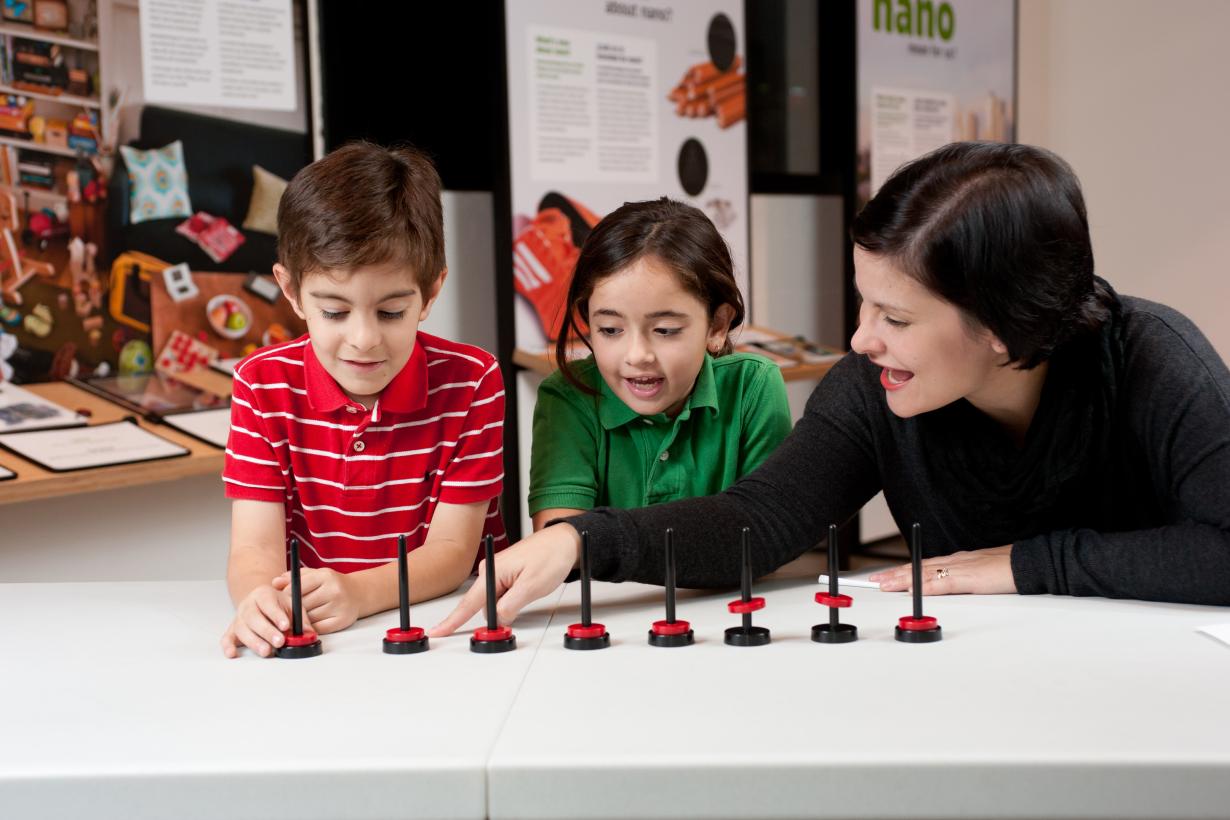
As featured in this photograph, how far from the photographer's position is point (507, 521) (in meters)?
3.67

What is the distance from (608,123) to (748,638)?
8.73ft

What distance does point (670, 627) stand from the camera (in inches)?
48.9

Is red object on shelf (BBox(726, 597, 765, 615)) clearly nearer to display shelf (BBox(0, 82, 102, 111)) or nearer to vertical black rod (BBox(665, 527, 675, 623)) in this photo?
vertical black rod (BBox(665, 527, 675, 623))

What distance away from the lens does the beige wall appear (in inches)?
207

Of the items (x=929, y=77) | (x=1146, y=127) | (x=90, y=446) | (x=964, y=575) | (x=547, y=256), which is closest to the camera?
(x=964, y=575)

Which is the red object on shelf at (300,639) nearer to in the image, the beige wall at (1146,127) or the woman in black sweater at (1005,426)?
the woman in black sweater at (1005,426)

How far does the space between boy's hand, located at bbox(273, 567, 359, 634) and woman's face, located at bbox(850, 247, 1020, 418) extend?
0.69m

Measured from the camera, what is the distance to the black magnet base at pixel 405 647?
123 centimetres

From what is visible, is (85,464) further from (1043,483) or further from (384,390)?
(1043,483)

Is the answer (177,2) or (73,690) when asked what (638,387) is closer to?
(73,690)

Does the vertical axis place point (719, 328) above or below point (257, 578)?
above

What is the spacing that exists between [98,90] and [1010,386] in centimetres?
228

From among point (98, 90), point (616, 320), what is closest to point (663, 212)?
point (616, 320)

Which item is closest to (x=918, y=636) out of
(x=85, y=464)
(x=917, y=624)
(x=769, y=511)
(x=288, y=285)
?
(x=917, y=624)
